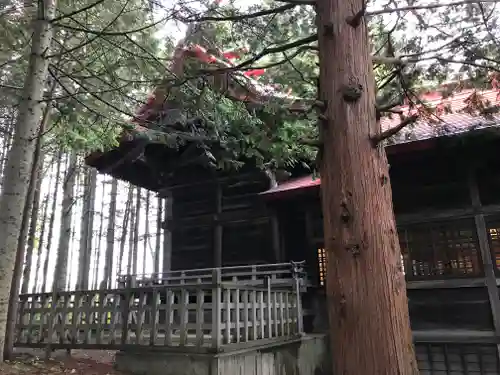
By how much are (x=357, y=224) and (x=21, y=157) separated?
15.1 ft

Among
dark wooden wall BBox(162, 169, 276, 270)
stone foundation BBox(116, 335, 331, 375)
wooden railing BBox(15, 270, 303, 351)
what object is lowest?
stone foundation BBox(116, 335, 331, 375)

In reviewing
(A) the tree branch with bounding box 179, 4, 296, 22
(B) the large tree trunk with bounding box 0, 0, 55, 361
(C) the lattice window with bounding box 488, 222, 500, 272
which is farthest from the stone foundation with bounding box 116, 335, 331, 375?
(A) the tree branch with bounding box 179, 4, 296, 22

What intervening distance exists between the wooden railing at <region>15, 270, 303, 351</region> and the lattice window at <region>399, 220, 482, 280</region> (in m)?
2.79

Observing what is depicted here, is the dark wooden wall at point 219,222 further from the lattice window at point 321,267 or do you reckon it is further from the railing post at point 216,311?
the railing post at point 216,311

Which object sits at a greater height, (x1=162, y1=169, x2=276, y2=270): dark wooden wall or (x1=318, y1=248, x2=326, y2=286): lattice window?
(x1=162, y1=169, x2=276, y2=270): dark wooden wall

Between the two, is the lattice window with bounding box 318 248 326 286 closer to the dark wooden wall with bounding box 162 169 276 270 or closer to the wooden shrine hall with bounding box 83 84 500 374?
the wooden shrine hall with bounding box 83 84 500 374

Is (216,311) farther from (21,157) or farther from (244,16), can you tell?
(244,16)

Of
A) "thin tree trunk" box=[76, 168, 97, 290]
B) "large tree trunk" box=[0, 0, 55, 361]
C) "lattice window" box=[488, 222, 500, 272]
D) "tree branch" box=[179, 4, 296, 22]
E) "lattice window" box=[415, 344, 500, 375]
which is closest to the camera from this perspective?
"tree branch" box=[179, 4, 296, 22]

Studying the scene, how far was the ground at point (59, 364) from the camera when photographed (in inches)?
212

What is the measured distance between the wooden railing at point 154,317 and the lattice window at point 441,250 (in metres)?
2.79

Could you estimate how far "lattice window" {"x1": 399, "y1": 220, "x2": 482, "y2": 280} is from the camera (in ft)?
25.9

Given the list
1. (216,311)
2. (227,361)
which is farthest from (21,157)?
(227,361)

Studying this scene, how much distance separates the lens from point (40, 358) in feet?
21.0

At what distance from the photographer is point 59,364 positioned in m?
6.03
